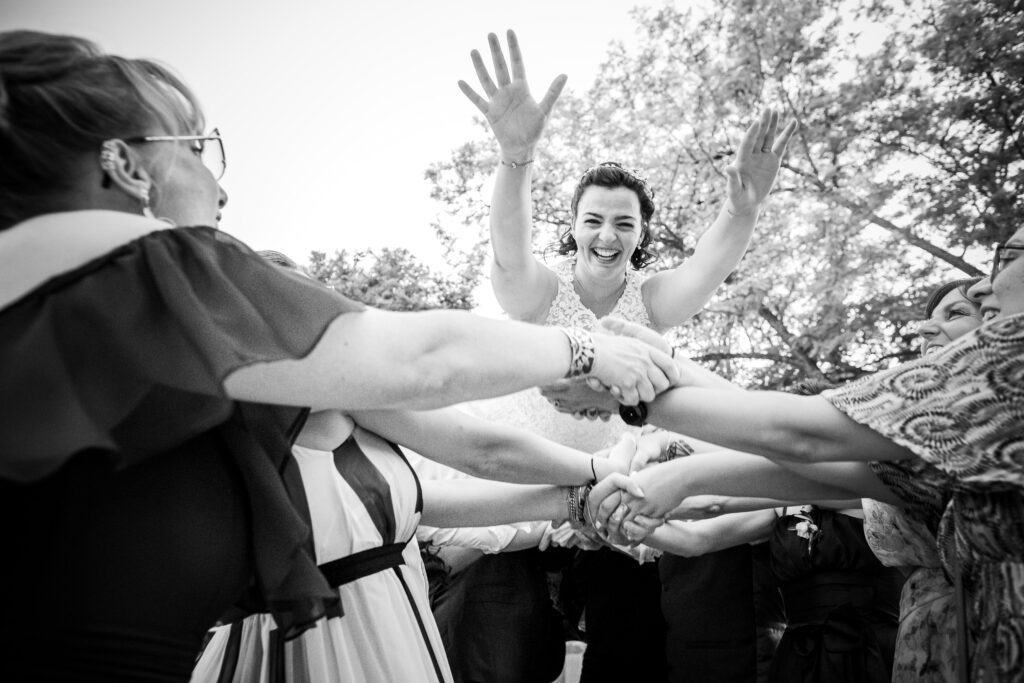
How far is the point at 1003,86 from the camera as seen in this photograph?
8.24m

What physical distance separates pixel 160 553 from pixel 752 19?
11.4m

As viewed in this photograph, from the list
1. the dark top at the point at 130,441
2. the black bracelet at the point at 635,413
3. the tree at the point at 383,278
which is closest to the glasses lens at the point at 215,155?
the dark top at the point at 130,441

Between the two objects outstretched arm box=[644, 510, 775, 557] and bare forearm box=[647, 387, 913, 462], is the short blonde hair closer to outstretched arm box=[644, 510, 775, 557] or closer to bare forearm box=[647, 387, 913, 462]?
bare forearm box=[647, 387, 913, 462]

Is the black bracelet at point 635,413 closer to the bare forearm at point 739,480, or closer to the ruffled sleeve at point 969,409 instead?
the bare forearm at point 739,480

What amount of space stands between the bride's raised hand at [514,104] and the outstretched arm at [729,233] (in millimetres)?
979

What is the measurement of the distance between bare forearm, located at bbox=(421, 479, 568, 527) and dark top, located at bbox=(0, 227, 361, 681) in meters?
1.14

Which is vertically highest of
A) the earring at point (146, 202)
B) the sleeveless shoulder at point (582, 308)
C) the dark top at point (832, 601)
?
the sleeveless shoulder at point (582, 308)

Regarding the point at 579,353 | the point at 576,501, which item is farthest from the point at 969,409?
the point at 576,501

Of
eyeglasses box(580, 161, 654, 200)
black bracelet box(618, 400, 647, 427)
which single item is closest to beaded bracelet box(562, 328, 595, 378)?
black bracelet box(618, 400, 647, 427)

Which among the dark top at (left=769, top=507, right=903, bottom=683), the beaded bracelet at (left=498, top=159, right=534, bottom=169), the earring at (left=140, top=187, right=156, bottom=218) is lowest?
the dark top at (left=769, top=507, right=903, bottom=683)

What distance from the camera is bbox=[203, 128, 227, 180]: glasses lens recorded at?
1.74 meters

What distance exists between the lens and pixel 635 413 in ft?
8.18

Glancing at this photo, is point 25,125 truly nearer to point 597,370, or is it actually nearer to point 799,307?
point 597,370

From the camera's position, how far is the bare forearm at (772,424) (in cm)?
213
